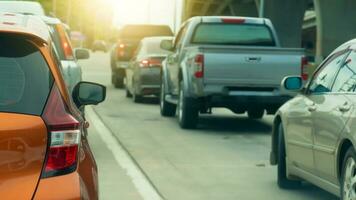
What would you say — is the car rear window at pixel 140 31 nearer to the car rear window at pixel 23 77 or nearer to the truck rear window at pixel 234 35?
the truck rear window at pixel 234 35

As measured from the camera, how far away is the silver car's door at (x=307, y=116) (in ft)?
27.2

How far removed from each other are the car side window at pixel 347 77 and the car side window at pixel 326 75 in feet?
0.47

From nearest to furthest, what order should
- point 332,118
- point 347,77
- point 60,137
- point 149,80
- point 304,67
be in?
1. point 60,137
2. point 332,118
3. point 347,77
4. point 304,67
5. point 149,80

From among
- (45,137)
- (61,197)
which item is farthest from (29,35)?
(61,197)

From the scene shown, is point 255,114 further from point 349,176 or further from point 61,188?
point 61,188

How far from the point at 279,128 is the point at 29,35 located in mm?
5414

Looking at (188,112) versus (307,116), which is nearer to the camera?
(307,116)

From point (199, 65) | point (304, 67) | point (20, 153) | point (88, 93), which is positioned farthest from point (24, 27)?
point (304, 67)

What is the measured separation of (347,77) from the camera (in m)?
7.77

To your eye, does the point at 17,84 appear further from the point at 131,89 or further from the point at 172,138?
the point at 131,89

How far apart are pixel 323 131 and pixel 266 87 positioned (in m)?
7.50

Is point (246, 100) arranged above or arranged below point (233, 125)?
above

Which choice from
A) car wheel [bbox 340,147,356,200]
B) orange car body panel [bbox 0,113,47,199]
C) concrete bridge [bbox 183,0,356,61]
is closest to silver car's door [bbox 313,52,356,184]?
car wheel [bbox 340,147,356,200]

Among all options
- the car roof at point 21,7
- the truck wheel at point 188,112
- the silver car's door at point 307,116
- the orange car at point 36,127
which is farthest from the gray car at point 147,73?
the orange car at point 36,127
